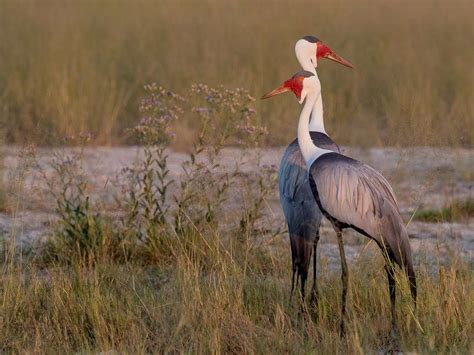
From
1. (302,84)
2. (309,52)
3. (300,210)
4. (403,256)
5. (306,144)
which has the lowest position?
(403,256)

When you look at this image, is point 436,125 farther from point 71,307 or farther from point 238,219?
point 71,307

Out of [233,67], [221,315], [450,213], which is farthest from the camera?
[233,67]

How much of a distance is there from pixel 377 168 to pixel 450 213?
1110 millimetres

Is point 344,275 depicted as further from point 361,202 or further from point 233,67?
point 233,67

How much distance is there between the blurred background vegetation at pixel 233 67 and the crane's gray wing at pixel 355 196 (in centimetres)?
122

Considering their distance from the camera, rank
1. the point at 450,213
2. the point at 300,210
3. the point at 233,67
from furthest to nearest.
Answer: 1. the point at 233,67
2. the point at 450,213
3. the point at 300,210

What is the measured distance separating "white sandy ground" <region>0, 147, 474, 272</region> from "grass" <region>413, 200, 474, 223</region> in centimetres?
7

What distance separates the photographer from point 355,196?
4.37 meters

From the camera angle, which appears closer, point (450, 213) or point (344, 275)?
point (344, 275)

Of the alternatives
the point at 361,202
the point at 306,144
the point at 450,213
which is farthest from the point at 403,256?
the point at 450,213

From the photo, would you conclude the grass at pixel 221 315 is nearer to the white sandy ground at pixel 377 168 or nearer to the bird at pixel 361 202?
the bird at pixel 361 202

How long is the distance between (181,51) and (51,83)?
2.69 metres

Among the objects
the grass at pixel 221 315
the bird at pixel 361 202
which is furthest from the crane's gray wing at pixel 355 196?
the grass at pixel 221 315

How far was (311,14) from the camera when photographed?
1612 cm
